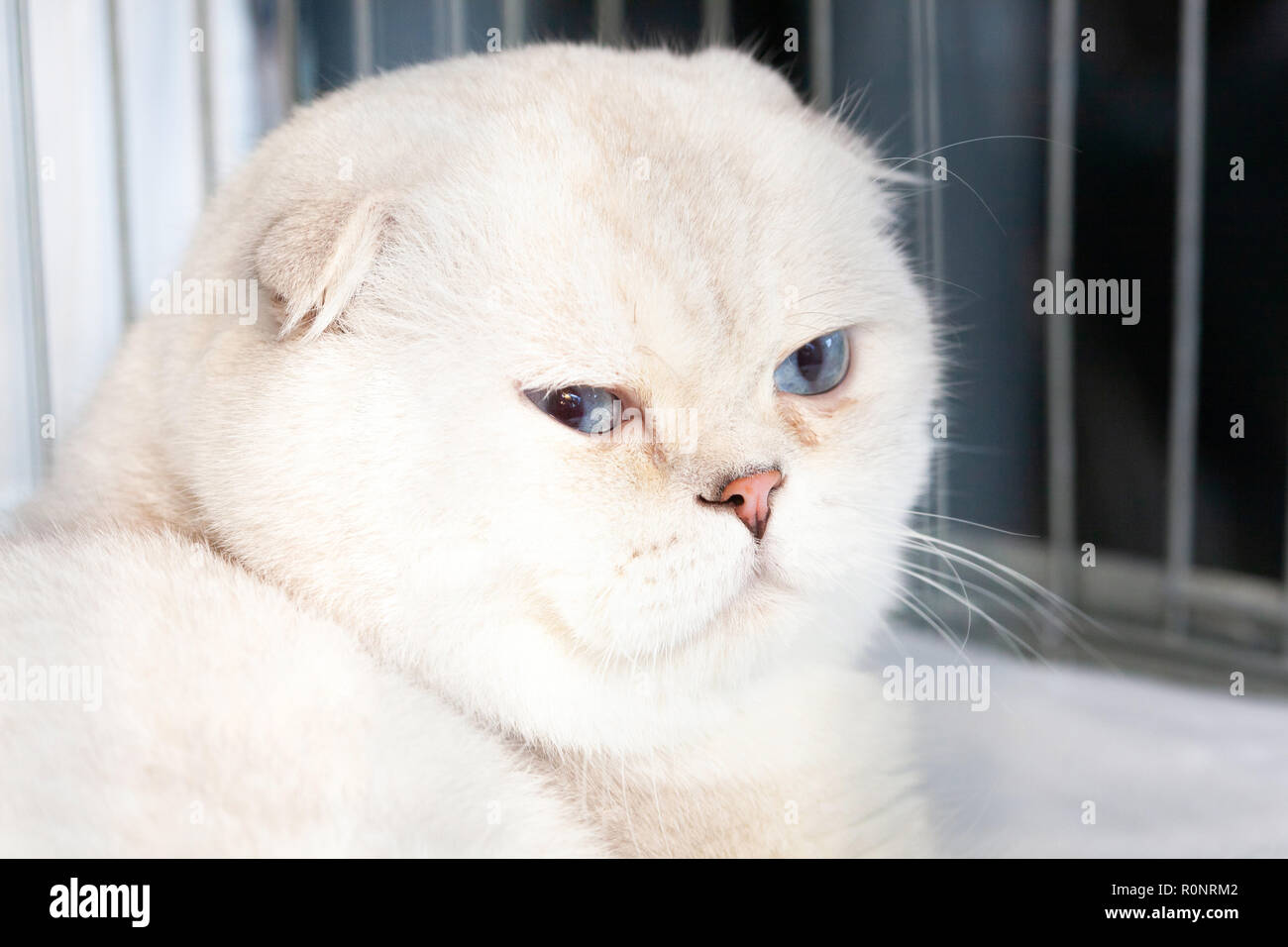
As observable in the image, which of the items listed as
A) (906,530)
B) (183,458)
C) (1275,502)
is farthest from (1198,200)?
(183,458)

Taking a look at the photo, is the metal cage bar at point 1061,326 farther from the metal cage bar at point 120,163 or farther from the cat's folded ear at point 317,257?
the metal cage bar at point 120,163

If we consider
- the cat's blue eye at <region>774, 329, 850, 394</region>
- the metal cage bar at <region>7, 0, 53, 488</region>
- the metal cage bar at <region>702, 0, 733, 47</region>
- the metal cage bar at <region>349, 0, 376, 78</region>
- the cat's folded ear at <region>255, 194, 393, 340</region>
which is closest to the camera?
the cat's folded ear at <region>255, 194, 393, 340</region>

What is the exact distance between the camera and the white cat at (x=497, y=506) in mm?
574

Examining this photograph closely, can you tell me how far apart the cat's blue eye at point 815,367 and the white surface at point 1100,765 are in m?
0.28

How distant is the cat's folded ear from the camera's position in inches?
24.0

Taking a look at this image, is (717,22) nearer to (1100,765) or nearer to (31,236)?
(31,236)

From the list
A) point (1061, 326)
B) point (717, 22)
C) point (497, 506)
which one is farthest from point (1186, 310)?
point (497, 506)

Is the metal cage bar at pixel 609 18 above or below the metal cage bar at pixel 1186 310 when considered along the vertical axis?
above

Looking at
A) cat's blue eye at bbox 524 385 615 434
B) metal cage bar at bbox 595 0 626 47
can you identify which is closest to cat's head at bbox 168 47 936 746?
cat's blue eye at bbox 524 385 615 434

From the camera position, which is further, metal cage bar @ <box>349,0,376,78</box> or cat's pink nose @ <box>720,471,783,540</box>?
metal cage bar @ <box>349,0,376,78</box>

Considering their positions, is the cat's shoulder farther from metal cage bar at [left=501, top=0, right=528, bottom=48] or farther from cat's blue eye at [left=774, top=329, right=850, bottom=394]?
metal cage bar at [left=501, top=0, right=528, bottom=48]

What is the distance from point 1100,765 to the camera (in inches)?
36.9

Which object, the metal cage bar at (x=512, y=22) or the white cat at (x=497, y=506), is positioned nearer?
the white cat at (x=497, y=506)

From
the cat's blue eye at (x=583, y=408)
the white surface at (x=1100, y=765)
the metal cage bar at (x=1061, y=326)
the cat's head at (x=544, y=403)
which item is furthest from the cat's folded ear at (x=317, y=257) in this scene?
the metal cage bar at (x=1061, y=326)
